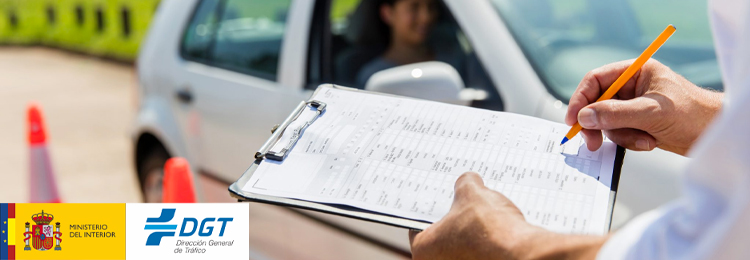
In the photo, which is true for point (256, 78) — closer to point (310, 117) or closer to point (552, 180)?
point (310, 117)

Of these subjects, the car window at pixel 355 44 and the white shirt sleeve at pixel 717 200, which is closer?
the white shirt sleeve at pixel 717 200

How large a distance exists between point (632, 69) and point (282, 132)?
671mm

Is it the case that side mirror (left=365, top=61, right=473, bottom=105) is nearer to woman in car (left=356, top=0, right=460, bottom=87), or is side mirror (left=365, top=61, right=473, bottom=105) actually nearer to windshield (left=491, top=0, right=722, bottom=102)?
windshield (left=491, top=0, right=722, bottom=102)

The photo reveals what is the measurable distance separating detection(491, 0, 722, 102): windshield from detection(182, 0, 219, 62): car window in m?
1.62

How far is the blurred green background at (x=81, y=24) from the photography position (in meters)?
10.7

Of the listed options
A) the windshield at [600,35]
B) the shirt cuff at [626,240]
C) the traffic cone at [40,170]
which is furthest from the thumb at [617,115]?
the traffic cone at [40,170]

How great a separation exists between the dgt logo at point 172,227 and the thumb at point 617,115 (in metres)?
1.44

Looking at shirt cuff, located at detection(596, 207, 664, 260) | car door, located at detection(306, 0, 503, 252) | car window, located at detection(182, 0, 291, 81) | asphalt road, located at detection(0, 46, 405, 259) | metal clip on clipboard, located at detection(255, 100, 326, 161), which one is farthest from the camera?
car window, located at detection(182, 0, 291, 81)

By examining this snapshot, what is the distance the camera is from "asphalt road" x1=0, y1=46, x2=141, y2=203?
4.85m

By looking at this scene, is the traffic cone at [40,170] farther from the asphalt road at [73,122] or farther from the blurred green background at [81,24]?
the blurred green background at [81,24]

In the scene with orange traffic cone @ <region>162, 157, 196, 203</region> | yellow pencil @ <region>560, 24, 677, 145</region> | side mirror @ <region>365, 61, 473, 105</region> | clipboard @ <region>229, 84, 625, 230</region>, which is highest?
yellow pencil @ <region>560, 24, 677, 145</region>

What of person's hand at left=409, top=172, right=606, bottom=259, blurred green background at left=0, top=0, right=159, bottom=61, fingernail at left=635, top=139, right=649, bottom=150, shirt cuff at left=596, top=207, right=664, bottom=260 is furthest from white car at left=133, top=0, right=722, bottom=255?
blurred green background at left=0, top=0, right=159, bottom=61

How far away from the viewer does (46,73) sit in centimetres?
964

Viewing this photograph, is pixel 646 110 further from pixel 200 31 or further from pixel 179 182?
pixel 200 31
